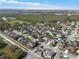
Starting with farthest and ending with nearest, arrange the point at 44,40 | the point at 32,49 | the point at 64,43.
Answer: the point at 44,40
the point at 64,43
the point at 32,49

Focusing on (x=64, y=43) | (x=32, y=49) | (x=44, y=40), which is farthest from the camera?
(x=44, y=40)

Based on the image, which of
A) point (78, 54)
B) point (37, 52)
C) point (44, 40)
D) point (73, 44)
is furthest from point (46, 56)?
point (44, 40)

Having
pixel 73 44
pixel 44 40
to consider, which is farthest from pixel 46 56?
pixel 44 40

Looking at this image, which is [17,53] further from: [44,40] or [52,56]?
[44,40]

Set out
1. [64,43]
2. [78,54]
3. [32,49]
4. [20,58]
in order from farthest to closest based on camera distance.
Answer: [64,43] → [32,49] → [78,54] → [20,58]

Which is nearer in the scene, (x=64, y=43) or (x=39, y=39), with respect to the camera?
(x=64, y=43)

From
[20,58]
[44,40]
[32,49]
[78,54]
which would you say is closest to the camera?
[20,58]

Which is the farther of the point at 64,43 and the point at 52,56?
the point at 64,43

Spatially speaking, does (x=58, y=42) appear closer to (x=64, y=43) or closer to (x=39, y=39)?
(x=64, y=43)
